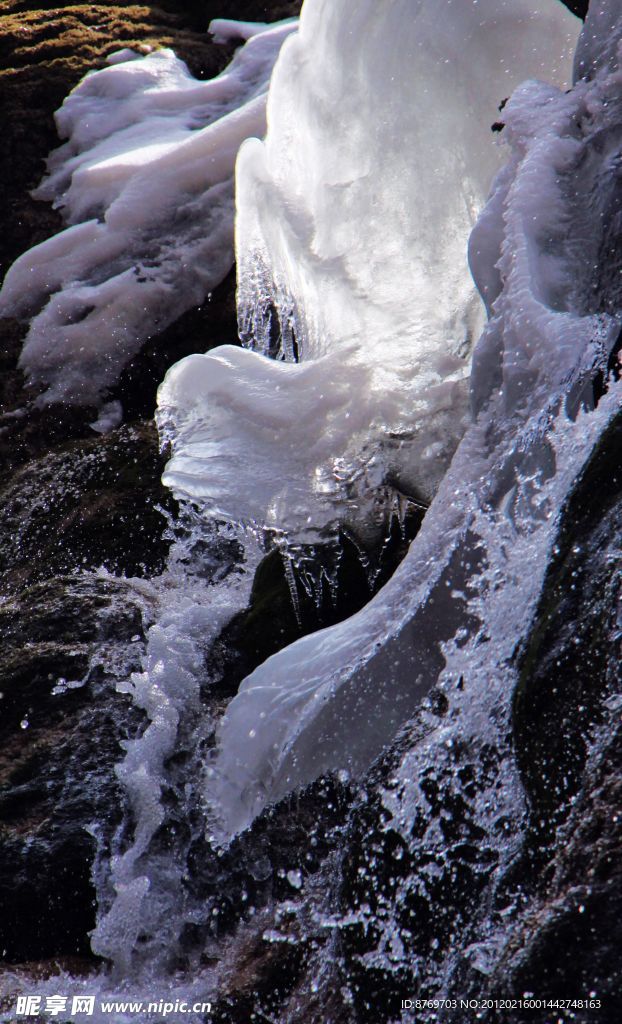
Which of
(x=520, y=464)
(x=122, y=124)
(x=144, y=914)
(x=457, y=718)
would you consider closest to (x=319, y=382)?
(x=520, y=464)

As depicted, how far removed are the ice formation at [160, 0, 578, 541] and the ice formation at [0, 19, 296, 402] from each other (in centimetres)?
185

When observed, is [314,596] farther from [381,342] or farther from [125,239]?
[125,239]

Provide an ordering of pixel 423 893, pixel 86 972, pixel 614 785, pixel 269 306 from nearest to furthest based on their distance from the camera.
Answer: pixel 614 785
pixel 423 893
pixel 86 972
pixel 269 306

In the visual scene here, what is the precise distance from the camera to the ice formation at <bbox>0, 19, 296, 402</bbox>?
4957 mm

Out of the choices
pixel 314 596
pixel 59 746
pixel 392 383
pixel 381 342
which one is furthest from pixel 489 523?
pixel 59 746

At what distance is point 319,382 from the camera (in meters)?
2.92

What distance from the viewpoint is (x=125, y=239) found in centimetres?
523

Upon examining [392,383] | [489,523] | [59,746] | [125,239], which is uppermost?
[489,523]

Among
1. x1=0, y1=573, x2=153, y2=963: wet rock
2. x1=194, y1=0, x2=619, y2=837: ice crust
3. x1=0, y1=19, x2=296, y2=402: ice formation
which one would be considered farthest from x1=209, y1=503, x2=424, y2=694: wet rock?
x1=0, y1=19, x2=296, y2=402: ice formation

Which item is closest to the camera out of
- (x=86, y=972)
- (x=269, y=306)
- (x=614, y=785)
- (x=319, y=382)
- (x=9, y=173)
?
(x=614, y=785)

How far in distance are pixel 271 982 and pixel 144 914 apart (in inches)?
17.2

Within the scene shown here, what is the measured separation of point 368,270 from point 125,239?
2.54 metres

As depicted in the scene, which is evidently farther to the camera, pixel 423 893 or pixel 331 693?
pixel 331 693

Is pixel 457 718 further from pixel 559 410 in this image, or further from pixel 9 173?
pixel 9 173
